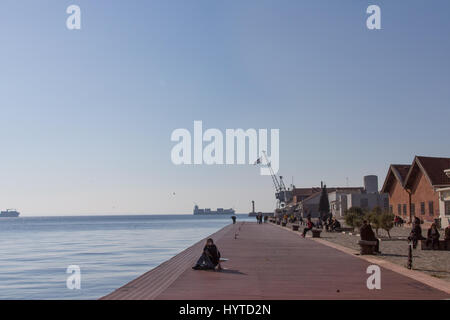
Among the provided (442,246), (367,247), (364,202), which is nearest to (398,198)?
(364,202)

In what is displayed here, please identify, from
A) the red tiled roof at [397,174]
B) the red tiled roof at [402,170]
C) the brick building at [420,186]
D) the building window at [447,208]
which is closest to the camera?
the building window at [447,208]

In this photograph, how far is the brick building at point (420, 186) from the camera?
150 ft

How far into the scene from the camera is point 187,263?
19.2m

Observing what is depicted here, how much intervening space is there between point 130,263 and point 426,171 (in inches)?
1233

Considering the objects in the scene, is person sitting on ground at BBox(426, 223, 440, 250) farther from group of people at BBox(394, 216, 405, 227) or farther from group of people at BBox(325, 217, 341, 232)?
group of people at BBox(394, 216, 405, 227)

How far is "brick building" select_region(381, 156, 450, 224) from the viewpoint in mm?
45625

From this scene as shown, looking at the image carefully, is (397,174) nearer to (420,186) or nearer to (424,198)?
(420,186)

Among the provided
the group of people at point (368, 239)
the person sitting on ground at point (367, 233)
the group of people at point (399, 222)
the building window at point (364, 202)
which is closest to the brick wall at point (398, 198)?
the group of people at point (399, 222)

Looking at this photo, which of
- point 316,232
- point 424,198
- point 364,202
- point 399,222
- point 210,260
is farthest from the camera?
point 364,202

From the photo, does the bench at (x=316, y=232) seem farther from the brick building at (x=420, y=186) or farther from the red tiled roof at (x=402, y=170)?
the red tiled roof at (x=402, y=170)

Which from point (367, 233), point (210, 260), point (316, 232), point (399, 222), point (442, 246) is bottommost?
point (399, 222)

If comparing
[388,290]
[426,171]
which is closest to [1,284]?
[388,290]

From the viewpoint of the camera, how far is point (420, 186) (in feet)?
162
